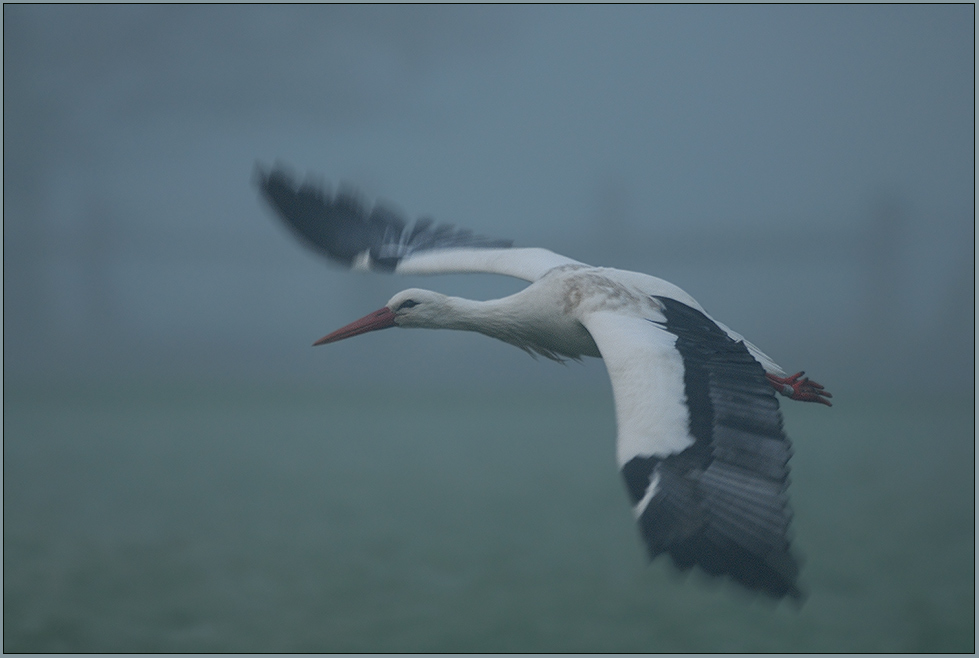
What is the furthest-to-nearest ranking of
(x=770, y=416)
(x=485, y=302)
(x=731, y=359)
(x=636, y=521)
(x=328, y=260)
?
(x=328, y=260)
(x=485, y=302)
(x=731, y=359)
(x=770, y=416)
(x=636, y=521)

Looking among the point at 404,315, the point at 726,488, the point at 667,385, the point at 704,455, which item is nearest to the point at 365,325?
the point at 404,315

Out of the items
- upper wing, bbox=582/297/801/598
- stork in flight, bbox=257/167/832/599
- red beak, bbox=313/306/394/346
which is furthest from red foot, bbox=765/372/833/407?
red beak, bbox=313/306/394/346

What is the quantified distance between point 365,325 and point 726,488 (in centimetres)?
274

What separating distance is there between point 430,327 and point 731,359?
196 centimetres

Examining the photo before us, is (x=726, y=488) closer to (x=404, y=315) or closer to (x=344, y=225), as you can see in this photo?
(x=404, y=315)

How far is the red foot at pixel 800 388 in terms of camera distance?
4.82 meters

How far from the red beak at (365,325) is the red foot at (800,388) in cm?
214

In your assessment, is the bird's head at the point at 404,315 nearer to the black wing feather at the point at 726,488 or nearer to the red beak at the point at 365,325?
the red beak at the point at 365,325

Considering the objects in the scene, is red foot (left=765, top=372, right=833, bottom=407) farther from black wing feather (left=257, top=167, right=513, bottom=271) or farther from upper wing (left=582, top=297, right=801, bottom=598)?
black wing feather (left=257, top=167, right=513, bottom=271)

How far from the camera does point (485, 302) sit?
5.25m

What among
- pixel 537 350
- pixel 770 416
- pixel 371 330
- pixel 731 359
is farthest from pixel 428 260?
pixel 770 416

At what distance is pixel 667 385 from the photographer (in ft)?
12.3

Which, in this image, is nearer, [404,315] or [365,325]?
[404,315]

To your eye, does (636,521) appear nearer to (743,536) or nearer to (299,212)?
(743,536)
